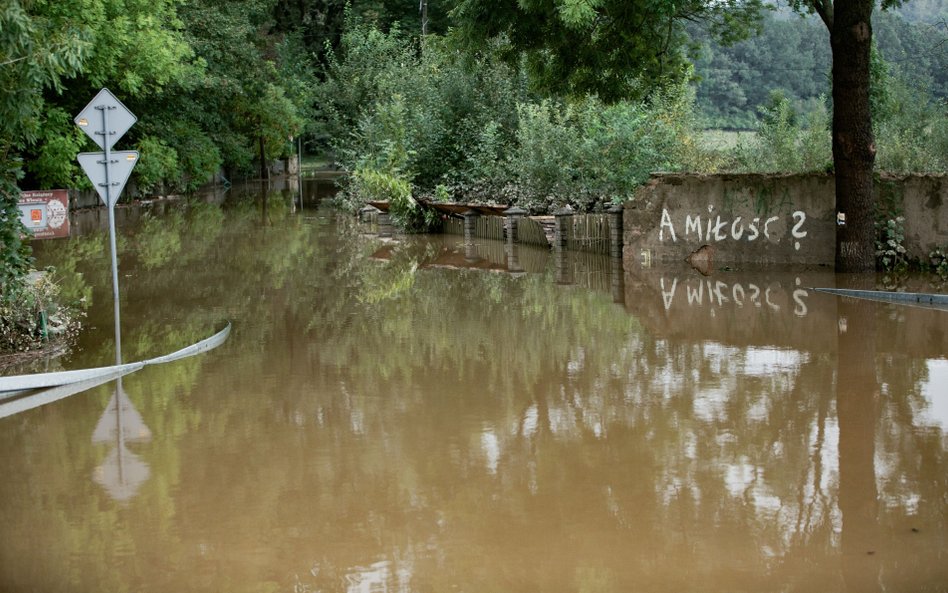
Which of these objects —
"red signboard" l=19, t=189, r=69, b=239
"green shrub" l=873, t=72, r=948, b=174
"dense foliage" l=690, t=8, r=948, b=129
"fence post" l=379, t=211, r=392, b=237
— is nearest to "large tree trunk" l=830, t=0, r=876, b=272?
"green shrub" l=873, t=72, r=948, b=174

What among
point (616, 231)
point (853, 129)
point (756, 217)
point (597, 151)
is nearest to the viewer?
point (853, 129)

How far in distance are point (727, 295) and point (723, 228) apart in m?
3.29

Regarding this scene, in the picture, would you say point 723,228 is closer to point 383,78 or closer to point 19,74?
point 19,74

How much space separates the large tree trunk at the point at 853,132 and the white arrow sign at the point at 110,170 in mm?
10647

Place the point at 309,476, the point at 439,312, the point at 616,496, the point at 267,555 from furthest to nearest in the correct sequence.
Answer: the point at 439,312 < the point at 309,476 < the point at 616,496 < the point at 267,555

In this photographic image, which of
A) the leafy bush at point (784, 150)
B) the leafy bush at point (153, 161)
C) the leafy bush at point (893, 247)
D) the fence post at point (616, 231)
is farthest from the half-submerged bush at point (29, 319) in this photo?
the leafy bush at point (153, 161)

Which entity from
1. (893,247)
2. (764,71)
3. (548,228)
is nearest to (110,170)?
(548,228)

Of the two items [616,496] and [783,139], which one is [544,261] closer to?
[783,139]

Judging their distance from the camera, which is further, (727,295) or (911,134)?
(911,134)

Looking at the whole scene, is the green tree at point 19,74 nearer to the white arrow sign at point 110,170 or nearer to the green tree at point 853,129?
the white arrow sign at point 110,170

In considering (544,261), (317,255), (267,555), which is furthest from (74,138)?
(267,555)

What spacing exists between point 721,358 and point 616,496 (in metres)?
4.80

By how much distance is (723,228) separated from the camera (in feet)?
62.5

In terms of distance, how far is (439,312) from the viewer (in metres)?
15.2
